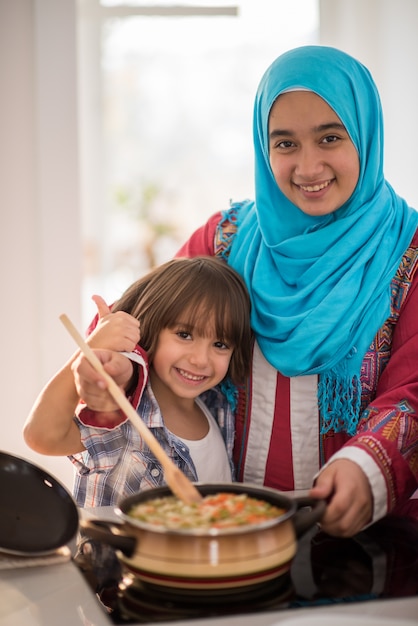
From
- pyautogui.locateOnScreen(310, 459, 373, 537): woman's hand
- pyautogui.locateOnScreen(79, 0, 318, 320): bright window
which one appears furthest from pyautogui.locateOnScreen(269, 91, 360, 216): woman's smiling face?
pyautogui.locateOnScreen(79, 0, 318, 320): bright window

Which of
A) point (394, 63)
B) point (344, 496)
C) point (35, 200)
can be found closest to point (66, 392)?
point (344, 496)

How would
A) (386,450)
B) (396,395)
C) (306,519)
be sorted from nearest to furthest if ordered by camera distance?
(306,519)
(386,450)
(396,395)

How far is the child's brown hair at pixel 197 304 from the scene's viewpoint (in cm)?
152

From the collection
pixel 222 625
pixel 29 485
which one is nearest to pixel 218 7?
pixel 29 485

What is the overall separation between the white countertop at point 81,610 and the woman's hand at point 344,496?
0.67 ft

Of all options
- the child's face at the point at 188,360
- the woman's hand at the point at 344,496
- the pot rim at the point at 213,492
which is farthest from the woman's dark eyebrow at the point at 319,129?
the pot rim at the point at 213,492

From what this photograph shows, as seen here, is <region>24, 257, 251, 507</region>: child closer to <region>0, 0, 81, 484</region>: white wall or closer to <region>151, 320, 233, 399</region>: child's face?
<region>151, 320, 233, 399</region>: child's face

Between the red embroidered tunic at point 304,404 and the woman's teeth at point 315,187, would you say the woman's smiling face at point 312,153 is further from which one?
the red embroidered tunic at point 304,404

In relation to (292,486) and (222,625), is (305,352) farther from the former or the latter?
(222,625)

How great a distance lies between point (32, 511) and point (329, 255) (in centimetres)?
85

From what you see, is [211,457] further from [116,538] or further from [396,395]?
[116,538]

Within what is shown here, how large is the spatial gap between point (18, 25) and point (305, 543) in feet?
8.10

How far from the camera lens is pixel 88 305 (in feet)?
14.2

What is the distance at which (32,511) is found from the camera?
1.06 meters
